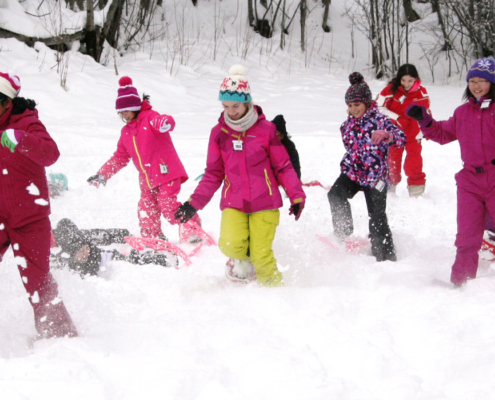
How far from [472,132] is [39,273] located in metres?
2.88

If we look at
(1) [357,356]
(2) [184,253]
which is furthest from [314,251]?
(1) [357,356]

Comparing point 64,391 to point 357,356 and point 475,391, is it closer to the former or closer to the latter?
point 357,356

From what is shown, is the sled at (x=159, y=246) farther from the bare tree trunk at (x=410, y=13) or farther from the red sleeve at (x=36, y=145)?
the bare tree trunk at (x=410, y=13)

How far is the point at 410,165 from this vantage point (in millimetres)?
6332

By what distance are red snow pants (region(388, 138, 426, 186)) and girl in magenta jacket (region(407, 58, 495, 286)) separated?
8.53 ft

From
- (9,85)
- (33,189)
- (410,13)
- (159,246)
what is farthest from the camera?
(410,13)

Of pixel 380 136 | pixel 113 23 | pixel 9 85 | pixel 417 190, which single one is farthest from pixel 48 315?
pixel 113 23

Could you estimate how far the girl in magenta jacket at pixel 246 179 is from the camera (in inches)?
140

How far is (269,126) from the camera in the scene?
3668mm

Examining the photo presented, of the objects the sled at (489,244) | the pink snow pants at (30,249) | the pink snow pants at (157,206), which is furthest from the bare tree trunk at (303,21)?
the pink snow pants at (30,249)

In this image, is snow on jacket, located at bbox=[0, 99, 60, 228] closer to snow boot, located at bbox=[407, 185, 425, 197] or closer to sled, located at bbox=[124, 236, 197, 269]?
sled, located at bbox=[124, 236, 197, 269]

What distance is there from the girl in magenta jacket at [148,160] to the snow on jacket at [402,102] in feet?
9.13

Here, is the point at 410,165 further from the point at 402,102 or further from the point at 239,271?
the point at 239,271

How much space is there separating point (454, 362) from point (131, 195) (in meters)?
Answer: 4.68
